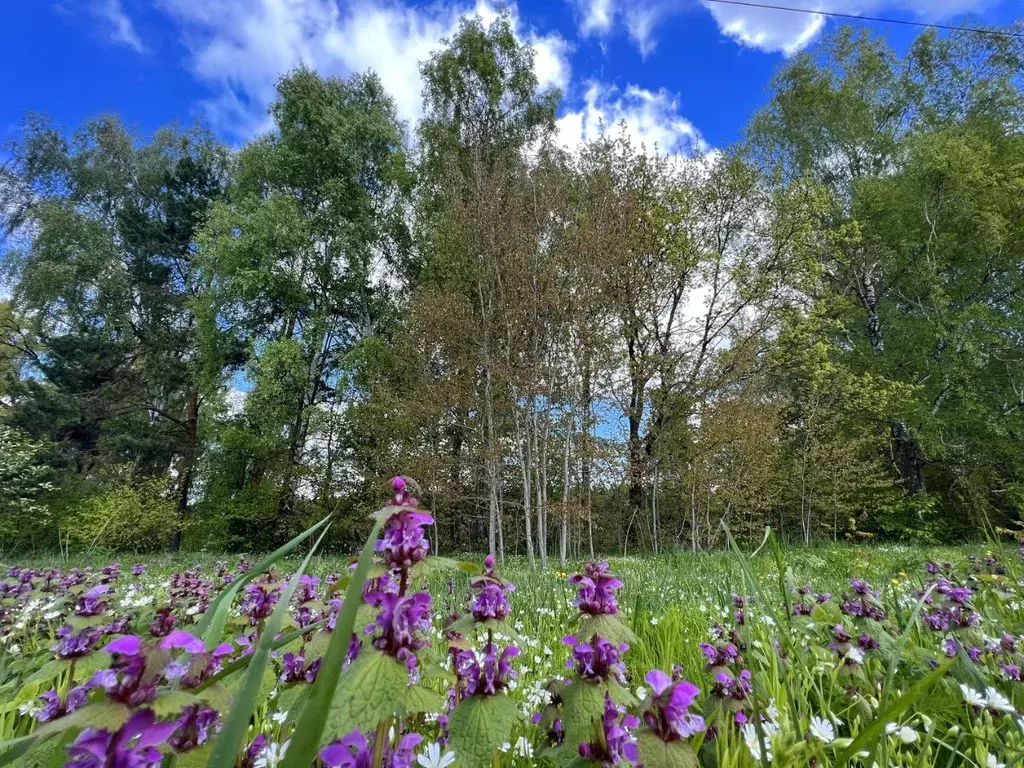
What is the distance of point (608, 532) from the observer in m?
15.2

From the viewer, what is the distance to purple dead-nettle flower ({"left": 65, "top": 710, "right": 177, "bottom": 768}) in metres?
0.52

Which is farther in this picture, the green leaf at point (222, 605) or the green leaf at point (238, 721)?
the green leaf at point (222, 605)

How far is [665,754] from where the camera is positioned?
723 millimetres

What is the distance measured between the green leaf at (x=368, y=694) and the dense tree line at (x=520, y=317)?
974 centimetres

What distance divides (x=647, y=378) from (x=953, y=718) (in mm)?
13171

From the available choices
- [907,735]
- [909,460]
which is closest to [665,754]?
[907,735]

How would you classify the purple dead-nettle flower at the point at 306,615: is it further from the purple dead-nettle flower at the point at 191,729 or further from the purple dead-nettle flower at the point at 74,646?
the purple dead-nettle flower at the point at 191,729

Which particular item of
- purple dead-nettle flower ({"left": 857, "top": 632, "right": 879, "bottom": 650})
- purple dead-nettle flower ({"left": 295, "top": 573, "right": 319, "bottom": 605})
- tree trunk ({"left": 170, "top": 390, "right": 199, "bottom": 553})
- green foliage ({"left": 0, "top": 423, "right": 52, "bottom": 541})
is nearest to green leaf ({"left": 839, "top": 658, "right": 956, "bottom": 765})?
purple dead-nettle flower ({"left": 857, "top": 632, "right": 879, "bottom": 650})

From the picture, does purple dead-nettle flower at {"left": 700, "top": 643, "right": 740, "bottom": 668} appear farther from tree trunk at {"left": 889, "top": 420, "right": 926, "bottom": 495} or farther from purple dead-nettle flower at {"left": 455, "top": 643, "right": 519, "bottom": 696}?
tree trunk at {"left": 889, "top": 420, "right": 926, "bottom": 495}

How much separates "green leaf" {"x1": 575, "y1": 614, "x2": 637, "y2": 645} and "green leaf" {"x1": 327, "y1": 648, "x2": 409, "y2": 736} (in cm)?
42

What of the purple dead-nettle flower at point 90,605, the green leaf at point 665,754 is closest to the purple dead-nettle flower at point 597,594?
the green leaf at point 665,754

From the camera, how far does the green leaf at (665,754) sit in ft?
2.33

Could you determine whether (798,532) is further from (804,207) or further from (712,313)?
(804,207)

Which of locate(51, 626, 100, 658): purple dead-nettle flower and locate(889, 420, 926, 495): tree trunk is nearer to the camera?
locate(51, 626, 100, 658): purple dead-nettle flower
